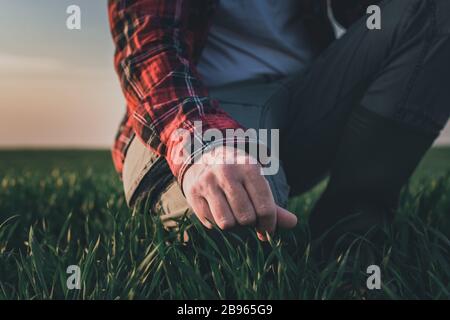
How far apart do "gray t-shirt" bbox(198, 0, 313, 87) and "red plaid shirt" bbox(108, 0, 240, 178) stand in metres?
0.16

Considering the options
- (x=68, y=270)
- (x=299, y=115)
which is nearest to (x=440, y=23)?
(x=299, y=115)

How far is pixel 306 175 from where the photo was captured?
5.80 feet

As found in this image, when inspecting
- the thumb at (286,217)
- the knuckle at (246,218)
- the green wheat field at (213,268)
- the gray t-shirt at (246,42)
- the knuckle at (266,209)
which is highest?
the gray t-shirt at (246,42)

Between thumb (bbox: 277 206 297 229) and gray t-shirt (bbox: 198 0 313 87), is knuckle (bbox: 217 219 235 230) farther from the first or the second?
gray t-shirt (bbox: 198 0 313 87)

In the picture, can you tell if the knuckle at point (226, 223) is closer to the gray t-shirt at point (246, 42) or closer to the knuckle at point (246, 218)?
the knuckle at point (246, 218)

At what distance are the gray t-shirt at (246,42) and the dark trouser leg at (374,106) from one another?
0.12 m

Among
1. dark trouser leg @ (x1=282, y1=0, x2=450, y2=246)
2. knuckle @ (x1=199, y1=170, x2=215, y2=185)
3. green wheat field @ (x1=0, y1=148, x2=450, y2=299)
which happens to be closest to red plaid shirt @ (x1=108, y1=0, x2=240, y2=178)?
knuckle @ (x1=199, y1=170, x2=215, y2=185)

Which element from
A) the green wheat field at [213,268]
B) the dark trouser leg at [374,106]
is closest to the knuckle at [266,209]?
the green wheat field at [213,268]

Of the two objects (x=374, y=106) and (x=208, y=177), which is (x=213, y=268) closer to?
(x=208, y=177)

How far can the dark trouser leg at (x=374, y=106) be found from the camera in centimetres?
144

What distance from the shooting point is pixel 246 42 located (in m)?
1.64

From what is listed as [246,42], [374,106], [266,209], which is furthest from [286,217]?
[246,42]

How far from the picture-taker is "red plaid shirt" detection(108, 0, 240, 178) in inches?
46.3
